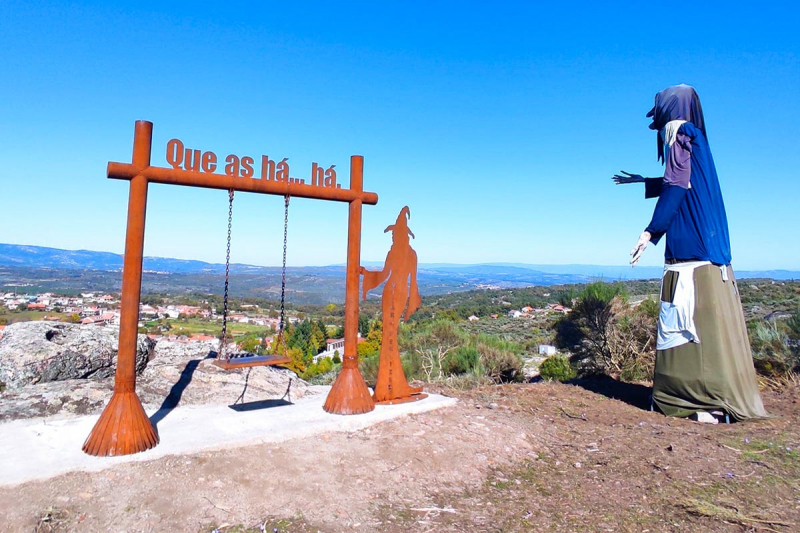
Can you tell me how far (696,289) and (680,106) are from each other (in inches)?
84.7

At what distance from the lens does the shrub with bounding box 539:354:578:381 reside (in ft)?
32.7

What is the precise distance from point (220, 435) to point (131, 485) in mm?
974

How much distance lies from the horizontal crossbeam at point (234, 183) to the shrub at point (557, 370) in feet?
19.5

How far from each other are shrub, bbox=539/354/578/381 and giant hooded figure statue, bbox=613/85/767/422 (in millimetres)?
3790

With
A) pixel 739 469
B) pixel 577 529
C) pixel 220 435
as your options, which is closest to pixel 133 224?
pixel 220 435

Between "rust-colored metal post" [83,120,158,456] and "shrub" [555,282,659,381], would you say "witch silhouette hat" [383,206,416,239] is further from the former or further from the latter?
"shrub" [555,282,659,381]

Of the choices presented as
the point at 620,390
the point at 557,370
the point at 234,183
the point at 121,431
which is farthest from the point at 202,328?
the point at 121,431

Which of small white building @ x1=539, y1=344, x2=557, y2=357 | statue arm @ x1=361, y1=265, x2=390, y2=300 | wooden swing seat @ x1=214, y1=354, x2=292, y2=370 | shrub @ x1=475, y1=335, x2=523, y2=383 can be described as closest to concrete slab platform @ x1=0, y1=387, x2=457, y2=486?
wooden swing seat @ x1=214, y1=354, x2=292, y2=370

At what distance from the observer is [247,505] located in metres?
3.55

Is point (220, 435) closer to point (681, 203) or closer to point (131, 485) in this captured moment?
point (131, 485)

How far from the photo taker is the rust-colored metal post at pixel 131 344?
4.19 m

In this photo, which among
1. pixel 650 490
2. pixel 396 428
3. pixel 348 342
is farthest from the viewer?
pixel 348 342

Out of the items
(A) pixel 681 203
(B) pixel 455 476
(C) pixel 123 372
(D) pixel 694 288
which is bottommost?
(B) pixel 455 476

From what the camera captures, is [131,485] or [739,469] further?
[739,469]
